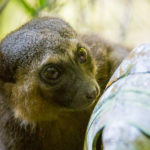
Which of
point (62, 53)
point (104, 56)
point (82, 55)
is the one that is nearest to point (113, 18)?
point (104, 56)

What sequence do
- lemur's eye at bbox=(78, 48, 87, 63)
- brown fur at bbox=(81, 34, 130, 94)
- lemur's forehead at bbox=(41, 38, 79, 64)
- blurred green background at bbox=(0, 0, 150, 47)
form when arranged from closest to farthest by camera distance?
lemur's forehead at bbox=(41, 38, 79, 64) < lemur's eye at bbox=(78, 48, 87, 63) < brown fur at bbox=(81, 34, 130, 94) < blurred green background at bbox=(0, 0, 150, 47)

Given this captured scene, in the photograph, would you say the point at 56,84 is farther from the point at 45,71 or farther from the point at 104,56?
the point at 104,56

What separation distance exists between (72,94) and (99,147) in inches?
22.2

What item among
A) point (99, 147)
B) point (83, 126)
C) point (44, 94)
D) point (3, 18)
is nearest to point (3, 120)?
point (44, 94)

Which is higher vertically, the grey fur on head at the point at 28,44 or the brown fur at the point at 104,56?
the grey fur on head at the point at 28,44

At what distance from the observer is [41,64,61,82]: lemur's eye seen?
1.75 metres

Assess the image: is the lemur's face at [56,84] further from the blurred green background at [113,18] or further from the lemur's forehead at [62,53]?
the blurred green background at [113,18]

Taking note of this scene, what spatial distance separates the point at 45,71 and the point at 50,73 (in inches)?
1.5

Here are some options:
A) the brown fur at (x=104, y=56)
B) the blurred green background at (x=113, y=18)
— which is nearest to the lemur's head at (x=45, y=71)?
the brown fur at (x=104, y=56)

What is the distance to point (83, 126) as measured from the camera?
87.2 inches

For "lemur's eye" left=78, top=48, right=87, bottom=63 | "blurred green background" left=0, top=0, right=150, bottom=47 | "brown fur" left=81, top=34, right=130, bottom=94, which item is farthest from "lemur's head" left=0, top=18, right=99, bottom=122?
"blurred green background" left=0, top=0, right=150, bottom=47

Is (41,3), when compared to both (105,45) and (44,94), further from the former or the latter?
(44,94)

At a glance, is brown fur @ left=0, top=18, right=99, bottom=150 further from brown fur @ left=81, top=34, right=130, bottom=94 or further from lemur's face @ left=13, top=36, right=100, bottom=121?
brown fur @ left=81, top=34, right=130, bottom=94

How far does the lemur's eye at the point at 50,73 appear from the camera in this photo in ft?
5.76
